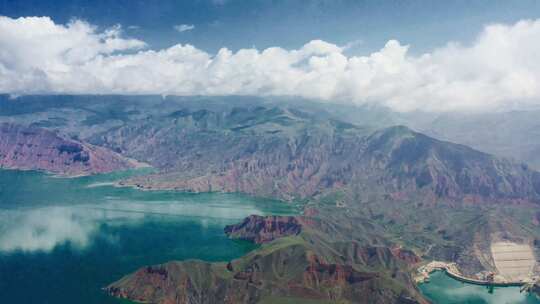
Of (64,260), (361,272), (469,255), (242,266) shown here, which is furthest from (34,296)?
(469,255)

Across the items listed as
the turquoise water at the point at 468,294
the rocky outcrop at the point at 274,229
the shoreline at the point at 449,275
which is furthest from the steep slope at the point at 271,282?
the rocky outcrop at the point at 274,229

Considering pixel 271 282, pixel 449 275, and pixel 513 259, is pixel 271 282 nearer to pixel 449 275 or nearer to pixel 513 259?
pixel 449 275

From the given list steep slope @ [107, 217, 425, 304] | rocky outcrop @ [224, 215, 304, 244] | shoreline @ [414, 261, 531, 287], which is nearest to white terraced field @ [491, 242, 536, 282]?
shoreline @ [414, 261, 531, 287]

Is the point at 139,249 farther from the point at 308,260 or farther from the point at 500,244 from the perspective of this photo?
the point at 500,244

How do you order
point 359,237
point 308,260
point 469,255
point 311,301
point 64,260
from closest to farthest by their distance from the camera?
1. point 311,301
2. point 308,260
3. point 64,260
4. point 469,255
5. point 359,237

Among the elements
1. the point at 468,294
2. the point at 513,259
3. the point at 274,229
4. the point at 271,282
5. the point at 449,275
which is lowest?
the point at 468,294

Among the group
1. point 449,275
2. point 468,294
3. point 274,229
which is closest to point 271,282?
point 468,294

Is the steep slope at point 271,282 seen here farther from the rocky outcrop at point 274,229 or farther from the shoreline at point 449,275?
the rocky outcrop at point 274,229
